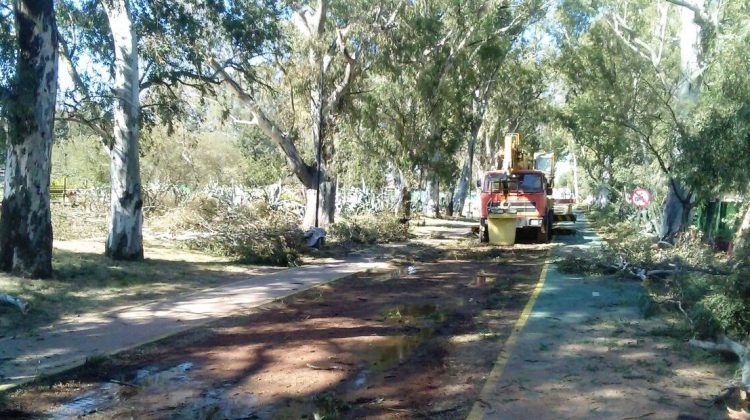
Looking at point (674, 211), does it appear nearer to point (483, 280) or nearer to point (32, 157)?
point (483, 280)

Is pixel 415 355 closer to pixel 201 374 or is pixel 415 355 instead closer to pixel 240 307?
pixel 201 374

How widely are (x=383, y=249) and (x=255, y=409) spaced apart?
18.4 metres

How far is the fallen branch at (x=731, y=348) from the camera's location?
643 centimetres

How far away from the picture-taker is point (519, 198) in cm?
2581

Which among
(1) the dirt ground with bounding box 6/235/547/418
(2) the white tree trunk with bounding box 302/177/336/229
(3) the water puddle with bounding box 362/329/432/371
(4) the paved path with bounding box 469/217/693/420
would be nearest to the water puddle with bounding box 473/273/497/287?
(1) the dirt ground with bounding box 6/235/547/418

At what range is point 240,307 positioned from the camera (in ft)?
40.3

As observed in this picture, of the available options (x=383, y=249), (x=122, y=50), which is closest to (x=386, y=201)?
(x=383, y=249)

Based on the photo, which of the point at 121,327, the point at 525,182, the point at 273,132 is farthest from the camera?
the point at 525,182

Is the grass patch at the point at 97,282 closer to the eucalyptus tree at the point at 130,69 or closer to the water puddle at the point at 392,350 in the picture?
the eucalyptus tree at the point at 130,69

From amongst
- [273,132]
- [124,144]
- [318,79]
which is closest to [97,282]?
[124,144]

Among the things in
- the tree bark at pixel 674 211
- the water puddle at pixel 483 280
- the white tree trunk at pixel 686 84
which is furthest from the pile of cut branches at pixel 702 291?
the white tree trunk at pixel 686 84

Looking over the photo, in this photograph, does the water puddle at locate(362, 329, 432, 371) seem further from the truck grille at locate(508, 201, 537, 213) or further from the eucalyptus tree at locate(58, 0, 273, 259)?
the truck grille at locate(508, 201, 537, 213)

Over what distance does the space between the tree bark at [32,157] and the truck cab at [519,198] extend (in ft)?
55.1

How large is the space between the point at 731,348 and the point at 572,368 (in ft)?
5.64
